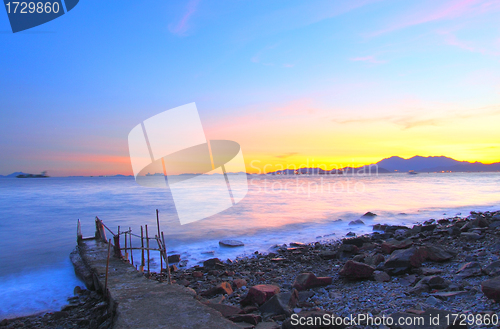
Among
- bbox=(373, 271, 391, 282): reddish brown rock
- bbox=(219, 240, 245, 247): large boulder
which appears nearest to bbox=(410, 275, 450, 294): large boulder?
bbox=(373, 271, 391, 282): reddish brown rock

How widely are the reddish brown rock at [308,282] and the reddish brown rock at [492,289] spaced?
3.31 m

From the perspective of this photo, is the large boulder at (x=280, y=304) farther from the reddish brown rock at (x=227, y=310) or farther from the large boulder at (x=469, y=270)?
the large boulder at (x=469, y=270)

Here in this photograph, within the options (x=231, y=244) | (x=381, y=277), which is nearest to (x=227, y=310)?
(x=381, y=277)

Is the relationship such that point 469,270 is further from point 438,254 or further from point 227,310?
point 227,310

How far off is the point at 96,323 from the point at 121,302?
3.79 feet

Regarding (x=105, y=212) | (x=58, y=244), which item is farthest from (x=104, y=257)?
(x=105, y=212)

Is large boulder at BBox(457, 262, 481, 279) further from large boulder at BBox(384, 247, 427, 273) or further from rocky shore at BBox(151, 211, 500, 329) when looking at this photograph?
large boulder at BBox(384, 247, 427, 273)

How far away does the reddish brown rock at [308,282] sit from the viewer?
7055 mm

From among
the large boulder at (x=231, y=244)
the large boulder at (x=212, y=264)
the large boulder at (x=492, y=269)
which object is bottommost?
the large boulder at (x=231, y=244)

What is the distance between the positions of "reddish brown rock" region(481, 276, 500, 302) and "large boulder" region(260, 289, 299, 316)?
3.30 meters

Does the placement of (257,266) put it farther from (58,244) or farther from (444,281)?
(58,244)

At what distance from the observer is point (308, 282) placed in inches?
281

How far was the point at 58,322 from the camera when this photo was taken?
22.1 ft

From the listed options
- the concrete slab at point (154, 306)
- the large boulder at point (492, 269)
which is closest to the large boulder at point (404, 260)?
the large boulder at point (492, 269)
